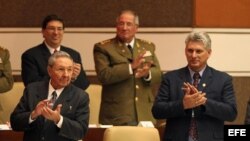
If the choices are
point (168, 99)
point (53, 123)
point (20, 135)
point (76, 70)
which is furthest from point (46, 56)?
point (168, 99)

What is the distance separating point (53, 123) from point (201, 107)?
1.01m

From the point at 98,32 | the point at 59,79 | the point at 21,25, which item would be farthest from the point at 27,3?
the point at 59,79

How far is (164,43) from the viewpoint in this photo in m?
7.54

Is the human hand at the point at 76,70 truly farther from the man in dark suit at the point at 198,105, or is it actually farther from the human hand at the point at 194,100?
the human hand at the point at 194,100

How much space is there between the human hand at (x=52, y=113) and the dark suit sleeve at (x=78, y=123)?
74mm

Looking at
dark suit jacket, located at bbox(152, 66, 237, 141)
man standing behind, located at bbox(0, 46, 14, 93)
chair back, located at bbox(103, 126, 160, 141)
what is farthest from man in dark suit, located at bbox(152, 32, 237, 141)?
man standing behind, located at bbox(0, 46, 14, 93)

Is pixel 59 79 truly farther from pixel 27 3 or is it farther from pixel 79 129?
pixel 27 3

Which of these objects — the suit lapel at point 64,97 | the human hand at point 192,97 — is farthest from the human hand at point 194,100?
the suit lapel at point 64,97

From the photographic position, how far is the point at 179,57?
7520 mm

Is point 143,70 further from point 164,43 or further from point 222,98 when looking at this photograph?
point 164,43

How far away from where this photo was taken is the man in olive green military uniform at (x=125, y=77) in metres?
5.87

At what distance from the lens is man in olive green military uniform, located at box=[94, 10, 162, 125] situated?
19.3 ft

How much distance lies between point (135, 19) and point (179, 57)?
158cm

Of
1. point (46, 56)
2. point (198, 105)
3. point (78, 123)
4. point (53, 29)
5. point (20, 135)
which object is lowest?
point (20, 135)
